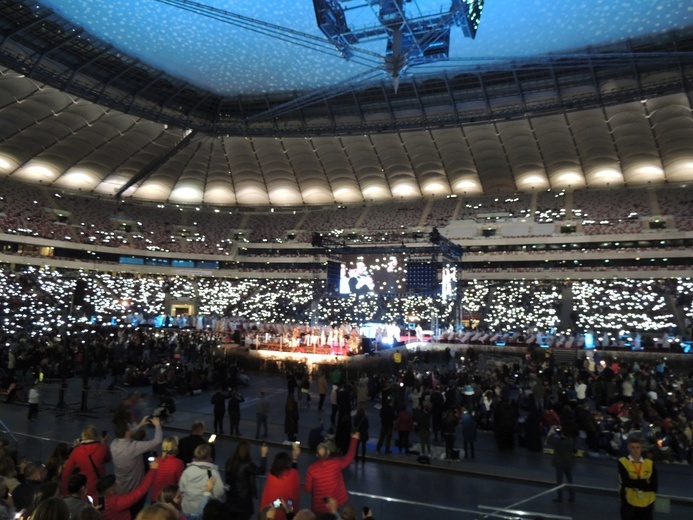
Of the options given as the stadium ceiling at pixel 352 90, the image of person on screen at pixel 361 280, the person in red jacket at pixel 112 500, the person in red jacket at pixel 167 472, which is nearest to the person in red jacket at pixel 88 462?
the person in red jacket at pixel 167 472

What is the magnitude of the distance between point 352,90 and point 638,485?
3097cm

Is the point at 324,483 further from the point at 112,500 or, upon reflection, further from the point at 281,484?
the point at 112,500

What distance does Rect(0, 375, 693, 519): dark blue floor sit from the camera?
280 inches

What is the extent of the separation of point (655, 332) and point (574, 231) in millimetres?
13369

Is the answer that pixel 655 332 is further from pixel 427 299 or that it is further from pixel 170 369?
pixel 170 369

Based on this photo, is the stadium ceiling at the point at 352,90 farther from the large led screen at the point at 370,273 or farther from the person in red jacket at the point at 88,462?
the person in red jacket at the point at 88,462

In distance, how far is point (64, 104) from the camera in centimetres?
3822

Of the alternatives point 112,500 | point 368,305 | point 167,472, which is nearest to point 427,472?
point 167,472

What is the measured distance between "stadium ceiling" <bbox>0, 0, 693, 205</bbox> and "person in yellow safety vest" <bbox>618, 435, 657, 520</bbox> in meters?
19.3

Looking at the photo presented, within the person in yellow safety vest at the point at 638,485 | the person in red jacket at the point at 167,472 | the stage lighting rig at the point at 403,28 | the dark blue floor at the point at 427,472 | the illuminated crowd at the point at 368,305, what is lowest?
the dark blue floor at the point at 427,472

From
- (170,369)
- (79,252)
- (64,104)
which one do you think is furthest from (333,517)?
(79,252)

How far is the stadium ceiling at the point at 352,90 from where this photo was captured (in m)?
29.8

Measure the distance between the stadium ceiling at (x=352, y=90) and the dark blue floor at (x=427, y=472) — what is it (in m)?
17.2

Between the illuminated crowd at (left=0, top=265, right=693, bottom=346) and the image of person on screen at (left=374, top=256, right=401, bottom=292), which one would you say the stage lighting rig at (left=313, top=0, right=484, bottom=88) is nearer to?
the image of person on screen at (left=374, top=256, right=401, bottom=292)
